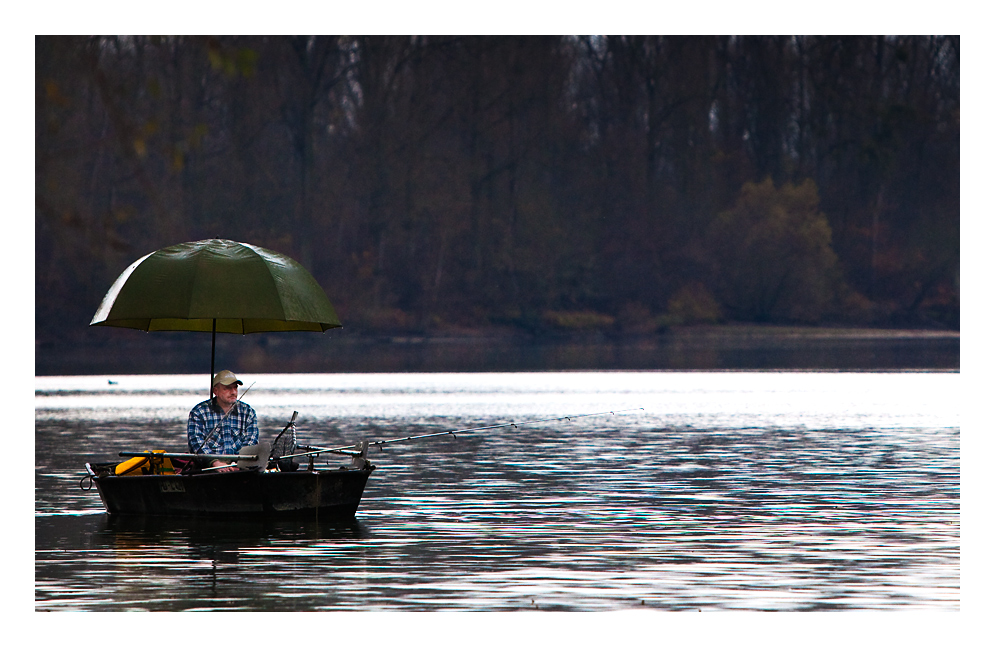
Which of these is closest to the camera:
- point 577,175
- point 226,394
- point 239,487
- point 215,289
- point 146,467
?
point 226,394

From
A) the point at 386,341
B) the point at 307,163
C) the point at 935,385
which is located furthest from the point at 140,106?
the point at 935,385

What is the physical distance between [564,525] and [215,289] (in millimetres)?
4402

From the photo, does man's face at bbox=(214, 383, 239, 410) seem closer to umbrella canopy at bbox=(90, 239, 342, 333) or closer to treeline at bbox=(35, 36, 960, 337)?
umbrella canopy at bbox=(90, 239, 342, 333)

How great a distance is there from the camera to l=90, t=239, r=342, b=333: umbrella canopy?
16.6m

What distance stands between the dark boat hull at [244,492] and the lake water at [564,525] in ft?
0.79

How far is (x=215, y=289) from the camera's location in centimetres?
1677

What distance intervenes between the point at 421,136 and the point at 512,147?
237 inches

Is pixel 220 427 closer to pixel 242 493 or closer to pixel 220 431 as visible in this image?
pixel 220 431

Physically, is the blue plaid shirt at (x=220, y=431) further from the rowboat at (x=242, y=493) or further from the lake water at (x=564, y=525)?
the lake water at (x=564, y=525)

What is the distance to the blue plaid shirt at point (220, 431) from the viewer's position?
1639cm


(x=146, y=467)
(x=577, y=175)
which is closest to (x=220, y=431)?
(x=146, y=467)

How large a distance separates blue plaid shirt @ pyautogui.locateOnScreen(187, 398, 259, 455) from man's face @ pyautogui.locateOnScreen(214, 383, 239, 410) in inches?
4.1

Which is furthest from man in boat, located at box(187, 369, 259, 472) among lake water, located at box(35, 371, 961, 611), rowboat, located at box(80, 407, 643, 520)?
lake water, located at box(35, 371, 961, 611)

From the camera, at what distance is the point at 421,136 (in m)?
100
